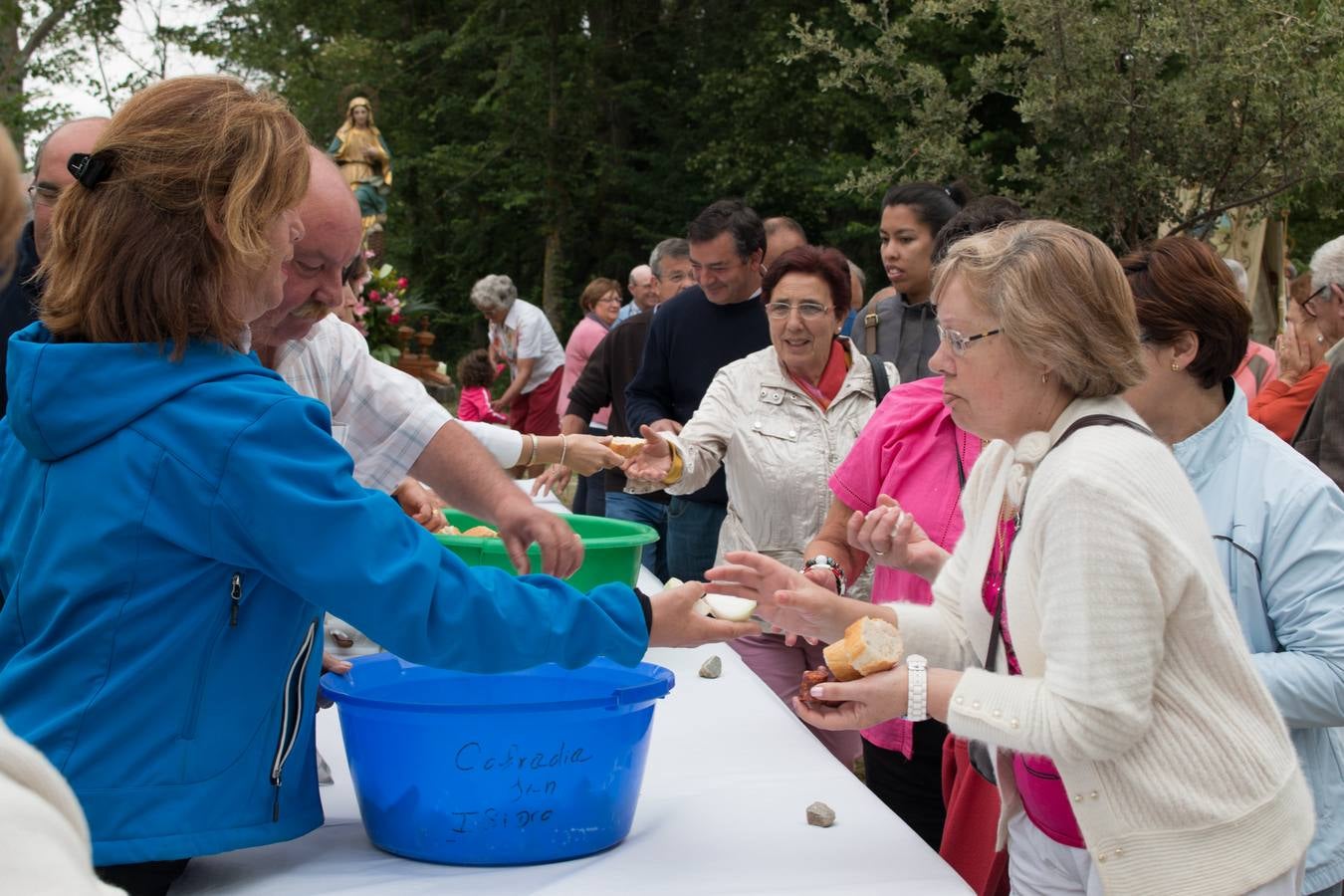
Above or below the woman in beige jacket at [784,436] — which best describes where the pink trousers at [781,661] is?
below

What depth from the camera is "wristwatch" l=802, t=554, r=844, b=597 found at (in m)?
2.89

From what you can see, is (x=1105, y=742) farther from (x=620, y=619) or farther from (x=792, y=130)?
(x=792, y=130)

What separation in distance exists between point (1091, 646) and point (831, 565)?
1277mm

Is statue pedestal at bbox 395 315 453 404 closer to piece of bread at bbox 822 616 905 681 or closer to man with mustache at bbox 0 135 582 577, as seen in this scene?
man with mustache at bbox 0 135 582 577

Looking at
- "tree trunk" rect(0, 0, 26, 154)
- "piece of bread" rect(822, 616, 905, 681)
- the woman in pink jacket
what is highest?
"tree trunk" rect(0, 0, 26, 154)

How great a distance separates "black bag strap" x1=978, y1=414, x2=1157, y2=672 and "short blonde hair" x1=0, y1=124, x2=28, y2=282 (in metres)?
1.35

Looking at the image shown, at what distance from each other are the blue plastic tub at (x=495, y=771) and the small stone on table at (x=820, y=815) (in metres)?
0.31

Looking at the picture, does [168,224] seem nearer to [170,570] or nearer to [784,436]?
[170,570]

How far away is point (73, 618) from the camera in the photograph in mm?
1562

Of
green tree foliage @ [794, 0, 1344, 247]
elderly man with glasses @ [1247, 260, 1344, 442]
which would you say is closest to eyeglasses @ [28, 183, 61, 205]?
elderly man with glasses @ [1247, 260, 1344, 442]

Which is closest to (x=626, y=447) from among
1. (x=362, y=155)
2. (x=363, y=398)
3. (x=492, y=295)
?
(x=363, y=398)

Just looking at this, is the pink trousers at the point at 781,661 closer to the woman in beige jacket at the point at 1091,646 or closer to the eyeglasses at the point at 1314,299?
the woman in beige jacket at the point at 1091,646

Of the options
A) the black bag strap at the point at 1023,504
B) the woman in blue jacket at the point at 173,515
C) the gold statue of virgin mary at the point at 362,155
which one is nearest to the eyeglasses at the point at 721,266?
the black bag strap at the point at 1023,504

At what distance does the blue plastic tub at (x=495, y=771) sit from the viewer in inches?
72.6
